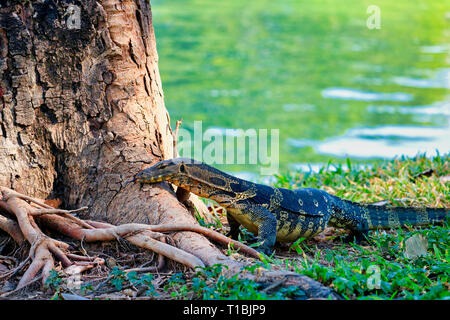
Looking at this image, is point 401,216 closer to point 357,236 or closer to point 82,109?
point 357,236

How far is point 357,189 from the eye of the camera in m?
6.50

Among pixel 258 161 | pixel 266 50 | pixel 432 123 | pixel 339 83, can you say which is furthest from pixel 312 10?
pixel 258 161

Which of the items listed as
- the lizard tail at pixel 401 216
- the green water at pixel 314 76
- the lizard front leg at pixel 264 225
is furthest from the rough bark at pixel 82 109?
the green water at pixel 314 76

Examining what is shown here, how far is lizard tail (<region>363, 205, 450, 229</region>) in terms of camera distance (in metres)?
5.30

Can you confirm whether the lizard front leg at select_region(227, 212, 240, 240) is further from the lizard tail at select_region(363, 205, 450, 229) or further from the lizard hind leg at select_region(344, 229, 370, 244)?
the lizard tail at select_region(363, 205, 450, 229)

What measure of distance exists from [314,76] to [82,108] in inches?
518

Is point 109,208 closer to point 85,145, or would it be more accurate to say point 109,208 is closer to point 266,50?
→ point 85,145

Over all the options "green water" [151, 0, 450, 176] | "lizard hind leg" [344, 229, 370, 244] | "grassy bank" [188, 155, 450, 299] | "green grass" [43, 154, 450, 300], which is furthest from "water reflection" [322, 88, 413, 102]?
"lizard hind leg" [344, 229, 370, 244]

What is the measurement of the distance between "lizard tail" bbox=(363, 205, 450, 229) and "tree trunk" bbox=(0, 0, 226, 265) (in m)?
1.91

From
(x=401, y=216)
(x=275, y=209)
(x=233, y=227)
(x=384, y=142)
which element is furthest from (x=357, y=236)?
(x=384, y=142)

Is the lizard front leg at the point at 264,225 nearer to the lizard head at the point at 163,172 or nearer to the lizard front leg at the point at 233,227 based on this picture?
the lizard front leg at the point at 233,227

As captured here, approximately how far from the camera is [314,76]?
1691cm

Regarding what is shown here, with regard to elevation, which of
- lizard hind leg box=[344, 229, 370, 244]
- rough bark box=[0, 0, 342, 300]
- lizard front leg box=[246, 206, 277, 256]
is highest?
rough bark box=[0, 0, 342, 300]

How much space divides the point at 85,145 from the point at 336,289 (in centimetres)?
225
